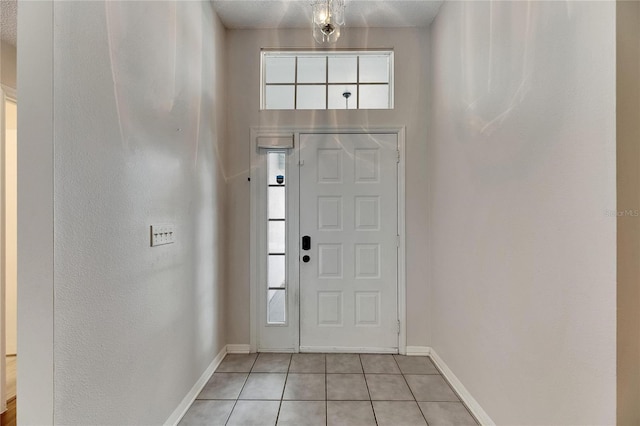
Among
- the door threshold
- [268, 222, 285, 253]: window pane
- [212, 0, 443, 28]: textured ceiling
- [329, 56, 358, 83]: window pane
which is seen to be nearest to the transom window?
[329, 56, 358, 83]: window pane

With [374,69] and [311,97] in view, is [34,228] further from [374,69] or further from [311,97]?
[374,69]

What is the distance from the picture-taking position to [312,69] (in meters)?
2.91

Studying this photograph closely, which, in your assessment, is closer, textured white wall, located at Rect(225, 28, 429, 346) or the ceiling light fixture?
the ceiling light fixture

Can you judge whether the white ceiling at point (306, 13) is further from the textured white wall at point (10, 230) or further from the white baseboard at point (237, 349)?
the white baseboard at point (237, 349)

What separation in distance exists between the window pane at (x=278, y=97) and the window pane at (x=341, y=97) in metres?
0.38

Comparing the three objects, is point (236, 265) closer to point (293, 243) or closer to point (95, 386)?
point (293, 243)

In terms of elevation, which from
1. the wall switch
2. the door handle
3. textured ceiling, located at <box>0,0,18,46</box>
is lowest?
the door handle

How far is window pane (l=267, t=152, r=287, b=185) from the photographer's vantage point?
113 inches

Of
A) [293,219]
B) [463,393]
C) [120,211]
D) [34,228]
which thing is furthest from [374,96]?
[34,228]

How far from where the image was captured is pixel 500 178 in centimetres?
167

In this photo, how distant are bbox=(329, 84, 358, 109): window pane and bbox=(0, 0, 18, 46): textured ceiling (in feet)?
7.30

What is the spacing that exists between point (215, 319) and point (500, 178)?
7.54 ft

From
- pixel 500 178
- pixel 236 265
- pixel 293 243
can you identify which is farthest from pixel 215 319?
pixel 500 178

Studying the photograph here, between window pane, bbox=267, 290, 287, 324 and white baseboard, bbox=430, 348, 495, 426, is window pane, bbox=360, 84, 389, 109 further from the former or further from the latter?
white baseboard, bbox=430, 348, 495, 426
